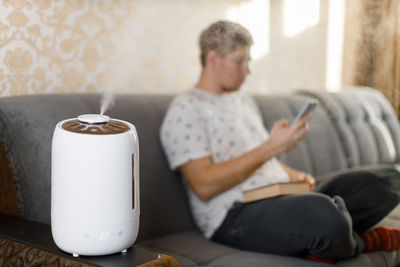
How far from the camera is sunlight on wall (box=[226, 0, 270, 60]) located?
7.70 feet

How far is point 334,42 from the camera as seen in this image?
3090 mm

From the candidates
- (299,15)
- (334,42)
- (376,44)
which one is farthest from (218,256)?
(376,44)

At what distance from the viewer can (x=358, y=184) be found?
159 cm

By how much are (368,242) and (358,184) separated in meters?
0.18

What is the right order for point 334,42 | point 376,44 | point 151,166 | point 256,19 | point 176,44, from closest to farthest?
1. point 151,166
2. point 176,44
3. point 256,19
4. point 334,42
5. point 376,44

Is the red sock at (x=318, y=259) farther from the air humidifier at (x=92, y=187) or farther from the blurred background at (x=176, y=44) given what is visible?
the blurred background at (x=176, y=44)

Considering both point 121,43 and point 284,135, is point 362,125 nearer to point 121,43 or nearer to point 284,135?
point 284,135

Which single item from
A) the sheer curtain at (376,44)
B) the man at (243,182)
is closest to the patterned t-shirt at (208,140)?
the man at (243,182)

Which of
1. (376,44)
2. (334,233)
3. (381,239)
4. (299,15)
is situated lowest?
(381,239)

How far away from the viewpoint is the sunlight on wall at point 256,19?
2346mm

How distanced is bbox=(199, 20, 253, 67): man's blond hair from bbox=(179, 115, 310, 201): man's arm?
286 millimetres

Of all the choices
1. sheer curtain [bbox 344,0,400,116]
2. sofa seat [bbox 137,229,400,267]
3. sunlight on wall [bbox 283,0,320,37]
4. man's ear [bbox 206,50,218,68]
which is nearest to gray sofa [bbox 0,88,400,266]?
sofa seat [bbox 137,229,400,267]

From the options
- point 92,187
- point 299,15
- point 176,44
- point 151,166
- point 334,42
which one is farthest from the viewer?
point 334,42

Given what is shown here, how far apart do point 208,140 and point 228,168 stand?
0.42ft
